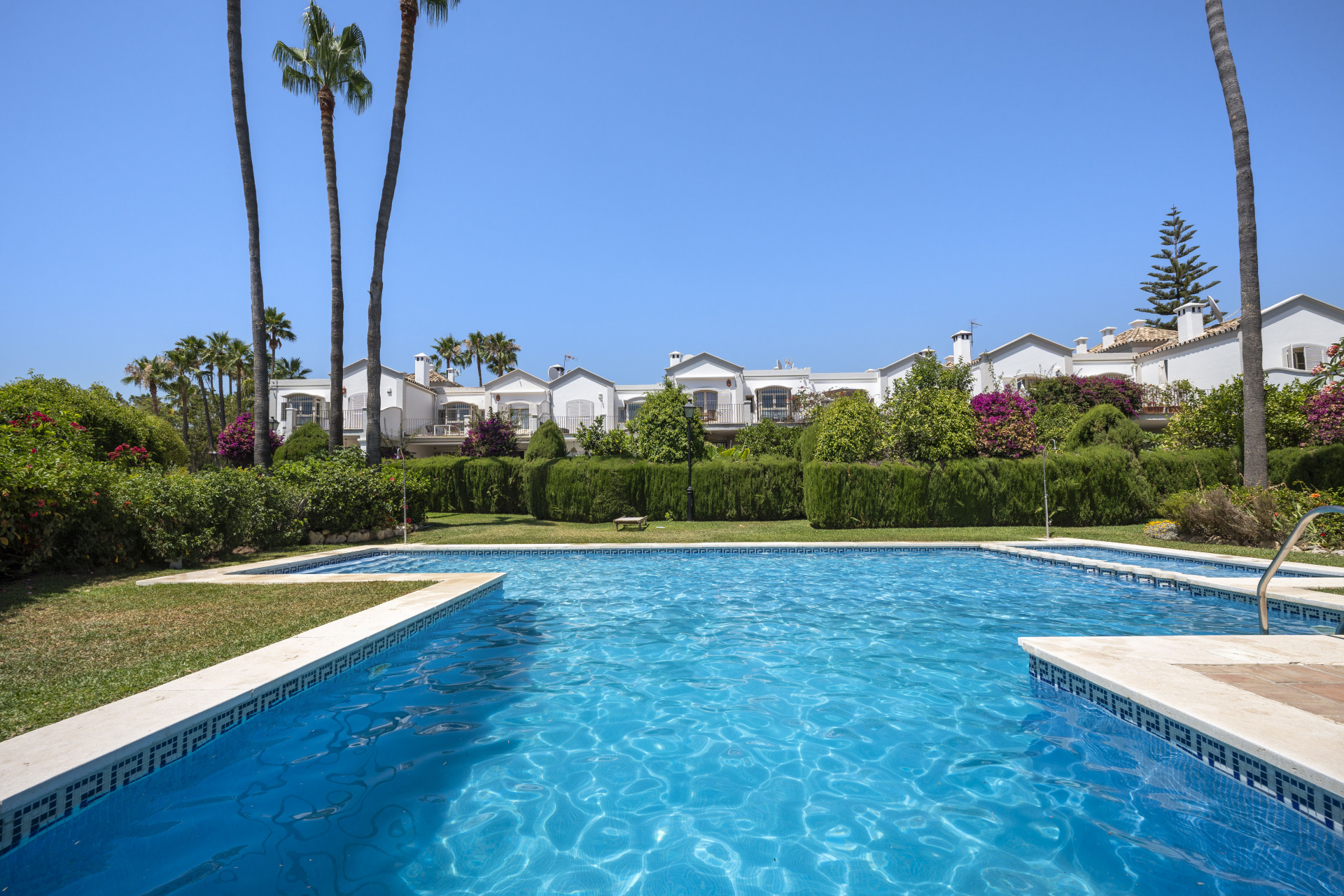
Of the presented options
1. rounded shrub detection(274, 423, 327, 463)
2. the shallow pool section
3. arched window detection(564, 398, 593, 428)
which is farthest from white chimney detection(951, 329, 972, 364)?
rounded shrub detection(274, 423, 327, 463)

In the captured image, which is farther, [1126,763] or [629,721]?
[629,721]

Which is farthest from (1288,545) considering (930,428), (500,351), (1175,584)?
(500,351)

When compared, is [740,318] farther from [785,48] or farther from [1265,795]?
[1265,795]

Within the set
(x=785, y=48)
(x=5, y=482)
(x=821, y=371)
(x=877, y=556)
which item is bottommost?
(x=877, y=556)

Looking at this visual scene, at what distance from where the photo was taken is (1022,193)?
18750mm

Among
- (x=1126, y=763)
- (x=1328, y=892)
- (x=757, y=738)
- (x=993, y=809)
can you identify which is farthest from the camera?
(x=757, y=738)

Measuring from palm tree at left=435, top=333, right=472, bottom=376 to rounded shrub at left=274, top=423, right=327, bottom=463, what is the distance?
2536 cm

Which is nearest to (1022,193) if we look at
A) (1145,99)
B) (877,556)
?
(1145,99)

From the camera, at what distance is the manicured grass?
3.94 m

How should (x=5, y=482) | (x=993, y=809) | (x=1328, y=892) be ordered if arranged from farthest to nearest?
1. (x=5, y=482)
2. (x=993, y=809)
3. (x=1328, y=892)

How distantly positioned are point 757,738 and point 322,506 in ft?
45.2

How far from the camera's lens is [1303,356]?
27953 millimetres

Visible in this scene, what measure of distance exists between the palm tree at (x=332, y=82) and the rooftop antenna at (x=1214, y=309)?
4836 cm

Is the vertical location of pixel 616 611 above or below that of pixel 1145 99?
below
